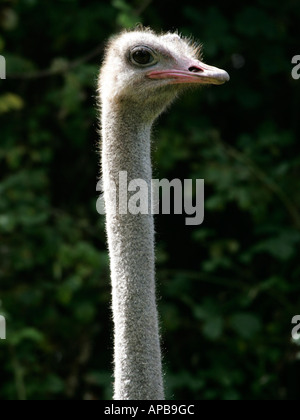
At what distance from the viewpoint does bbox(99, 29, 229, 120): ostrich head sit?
242 cm

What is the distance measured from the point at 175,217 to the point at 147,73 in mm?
2747

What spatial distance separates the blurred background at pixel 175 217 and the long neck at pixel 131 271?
1.97 meters

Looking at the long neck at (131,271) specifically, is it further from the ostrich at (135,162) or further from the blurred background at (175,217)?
the blurred background at (175,217)

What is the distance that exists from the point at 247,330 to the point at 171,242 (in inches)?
38.1

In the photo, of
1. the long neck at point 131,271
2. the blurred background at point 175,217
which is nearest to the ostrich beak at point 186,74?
the long neck at point 131,271

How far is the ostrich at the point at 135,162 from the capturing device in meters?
2.19

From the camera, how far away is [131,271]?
2.23 m

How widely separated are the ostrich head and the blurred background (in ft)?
5.78

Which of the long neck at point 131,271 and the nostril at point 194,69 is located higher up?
the nostril at point 194,69

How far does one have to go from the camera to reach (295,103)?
16.9ft

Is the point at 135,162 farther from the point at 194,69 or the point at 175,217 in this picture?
the point at 175,217

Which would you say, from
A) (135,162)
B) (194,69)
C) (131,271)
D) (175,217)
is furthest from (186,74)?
(175,217)
